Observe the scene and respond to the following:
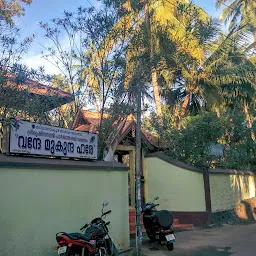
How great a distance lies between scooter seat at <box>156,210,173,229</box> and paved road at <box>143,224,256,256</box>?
0.62 metres

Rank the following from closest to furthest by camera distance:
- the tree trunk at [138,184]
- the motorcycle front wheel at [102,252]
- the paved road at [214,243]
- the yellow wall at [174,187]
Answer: the motorcycle front wheel at [102,252], the tree trunk at [138,184], the paved road at [214,243], the yellow wall at [174,187]

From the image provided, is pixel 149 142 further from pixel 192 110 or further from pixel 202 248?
pixel 192 110

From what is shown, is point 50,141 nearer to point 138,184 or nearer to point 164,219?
point 138,184

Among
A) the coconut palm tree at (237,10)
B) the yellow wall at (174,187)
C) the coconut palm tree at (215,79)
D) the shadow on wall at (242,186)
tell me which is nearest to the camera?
the yellow wall at (174,187)

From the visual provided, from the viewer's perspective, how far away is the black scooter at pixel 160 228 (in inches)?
332

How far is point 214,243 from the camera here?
9.48 meters

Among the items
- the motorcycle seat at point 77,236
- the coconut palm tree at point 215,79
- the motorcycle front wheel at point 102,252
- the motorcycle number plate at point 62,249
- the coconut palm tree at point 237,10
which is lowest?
the motorcycle front wheel at point 102,252

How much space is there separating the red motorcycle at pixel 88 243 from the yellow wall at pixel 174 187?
6.52 metres

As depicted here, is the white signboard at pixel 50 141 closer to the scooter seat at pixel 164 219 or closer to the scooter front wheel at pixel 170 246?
the scooter seat at pixel 164 219

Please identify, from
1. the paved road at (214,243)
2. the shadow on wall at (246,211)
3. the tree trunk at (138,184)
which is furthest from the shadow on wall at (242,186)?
the tree trunk at (138,184)

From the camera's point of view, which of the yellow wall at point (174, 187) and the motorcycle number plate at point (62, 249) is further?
the yellow wall at point (174, 187)

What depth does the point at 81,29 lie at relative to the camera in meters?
8.68

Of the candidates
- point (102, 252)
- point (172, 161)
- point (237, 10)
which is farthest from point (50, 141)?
point (237, 10)

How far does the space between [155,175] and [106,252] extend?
7.05 meters
